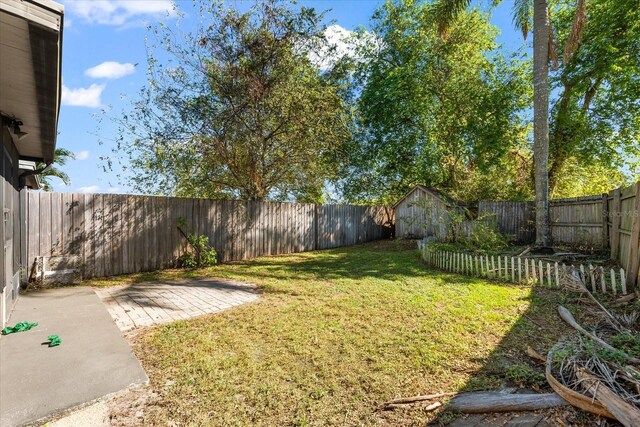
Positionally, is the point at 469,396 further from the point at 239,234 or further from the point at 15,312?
the point at 239,234

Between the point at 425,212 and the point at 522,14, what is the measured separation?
774 cm

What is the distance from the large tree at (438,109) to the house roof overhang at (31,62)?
1265 cm

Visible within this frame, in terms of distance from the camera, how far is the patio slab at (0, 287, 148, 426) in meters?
2.29

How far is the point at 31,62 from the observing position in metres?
2.43

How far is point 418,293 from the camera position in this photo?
216 inches

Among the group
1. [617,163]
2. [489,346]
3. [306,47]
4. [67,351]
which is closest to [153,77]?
[306,47]

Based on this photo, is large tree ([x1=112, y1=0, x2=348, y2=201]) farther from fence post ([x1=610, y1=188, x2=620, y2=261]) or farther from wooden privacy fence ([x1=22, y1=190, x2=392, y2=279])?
fence post ([x1=610, y1=188, x2=620, y2=261])

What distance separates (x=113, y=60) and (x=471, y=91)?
14.7 metres

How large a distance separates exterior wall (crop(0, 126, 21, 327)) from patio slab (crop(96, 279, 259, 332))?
113 cm

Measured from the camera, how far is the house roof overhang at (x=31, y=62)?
186cm

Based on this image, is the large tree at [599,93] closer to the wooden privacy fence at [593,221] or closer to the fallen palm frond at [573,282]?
the wooden privacy fence at [593,221]

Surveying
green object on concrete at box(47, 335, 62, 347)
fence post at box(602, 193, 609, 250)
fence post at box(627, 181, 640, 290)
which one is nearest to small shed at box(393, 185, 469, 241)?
fence post at box(602, 193, 609, 250)

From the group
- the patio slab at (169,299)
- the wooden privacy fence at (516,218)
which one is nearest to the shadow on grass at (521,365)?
the patio slab at (169,299)

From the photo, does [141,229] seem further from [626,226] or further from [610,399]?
[626,226]
